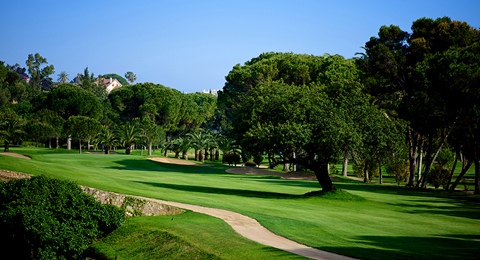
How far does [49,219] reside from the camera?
23391 millimetres

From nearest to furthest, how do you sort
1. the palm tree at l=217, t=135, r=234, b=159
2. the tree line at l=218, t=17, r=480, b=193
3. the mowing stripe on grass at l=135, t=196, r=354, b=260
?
the mowing stripe on grass at l=135, t=196, r=354, b=260 → the tree line at l=218, t=17, r=480, b=193 → the palm tree at l=217, t=135, r=234, b=159

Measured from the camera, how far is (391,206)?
35375mm

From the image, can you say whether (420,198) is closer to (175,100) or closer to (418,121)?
(418,121)

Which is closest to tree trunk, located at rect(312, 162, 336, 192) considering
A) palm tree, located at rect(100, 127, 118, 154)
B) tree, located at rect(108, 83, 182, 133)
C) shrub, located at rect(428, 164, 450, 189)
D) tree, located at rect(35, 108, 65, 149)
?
shrub, located at rect(428, 164, 450, 189)

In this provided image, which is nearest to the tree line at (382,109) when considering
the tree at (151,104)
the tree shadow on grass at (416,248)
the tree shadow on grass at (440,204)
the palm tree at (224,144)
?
the tree shadow on grass at (440,204)

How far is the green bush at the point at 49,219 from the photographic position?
22997 mm

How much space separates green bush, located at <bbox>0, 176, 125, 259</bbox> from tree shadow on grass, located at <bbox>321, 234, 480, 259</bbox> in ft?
34.7

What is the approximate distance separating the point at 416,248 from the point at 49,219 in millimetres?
14621

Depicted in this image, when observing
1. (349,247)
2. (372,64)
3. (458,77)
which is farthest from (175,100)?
(349,247)

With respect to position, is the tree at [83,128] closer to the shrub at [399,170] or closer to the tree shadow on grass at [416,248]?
the shrub at [399,170]

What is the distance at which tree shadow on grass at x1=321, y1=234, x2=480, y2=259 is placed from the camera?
1798 cm

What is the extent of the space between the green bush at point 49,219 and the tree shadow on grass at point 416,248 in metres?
10.6

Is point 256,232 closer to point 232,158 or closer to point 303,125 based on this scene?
point 303,125

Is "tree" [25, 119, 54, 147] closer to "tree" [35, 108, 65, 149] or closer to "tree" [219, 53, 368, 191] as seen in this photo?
"tree" [35, 108, 65, 149]
